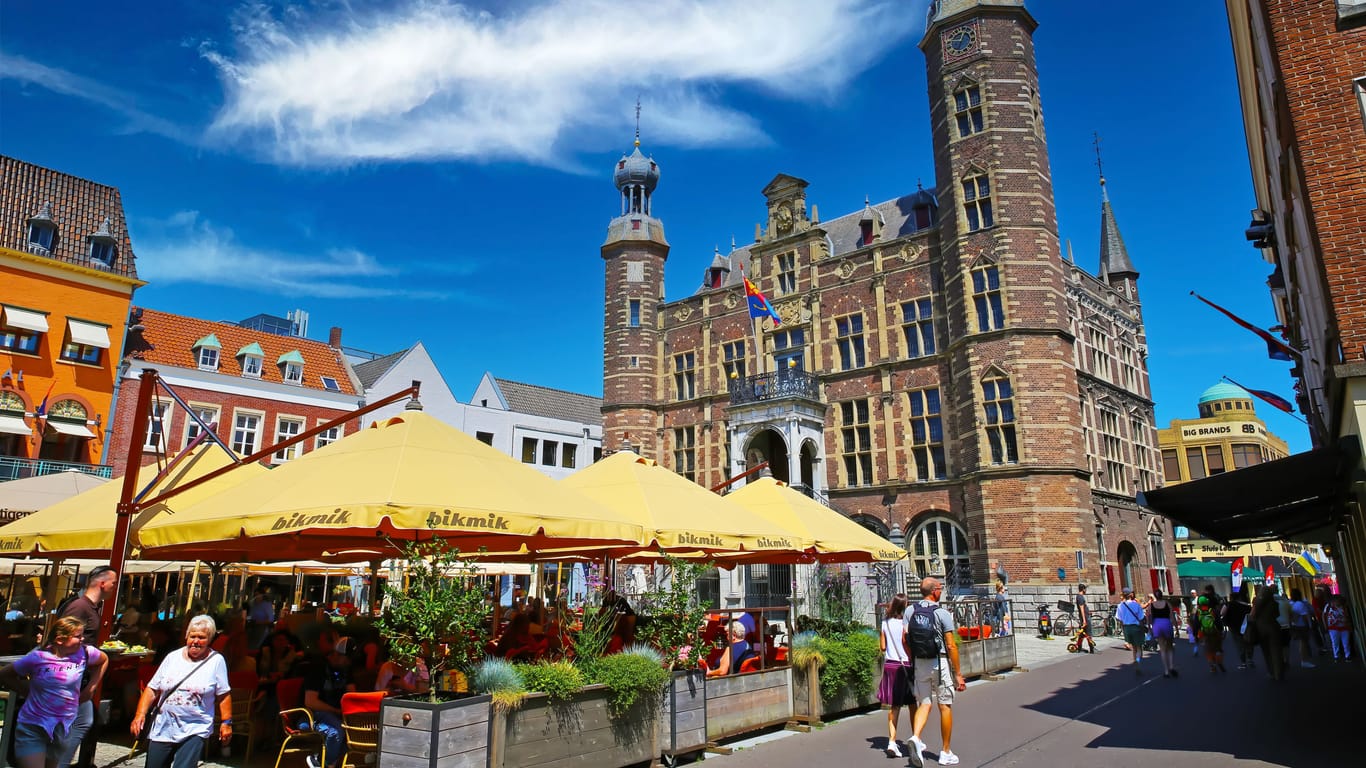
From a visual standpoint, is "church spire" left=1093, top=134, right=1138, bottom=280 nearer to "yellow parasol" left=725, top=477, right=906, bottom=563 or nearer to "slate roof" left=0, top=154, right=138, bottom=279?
"yellow parasol" left=725, top=477, right=906, bottom=563

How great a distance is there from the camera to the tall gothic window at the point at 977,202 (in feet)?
83.8

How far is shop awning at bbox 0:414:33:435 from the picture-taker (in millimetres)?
22516

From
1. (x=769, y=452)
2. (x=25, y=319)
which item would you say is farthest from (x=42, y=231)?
(x=769, y=452)

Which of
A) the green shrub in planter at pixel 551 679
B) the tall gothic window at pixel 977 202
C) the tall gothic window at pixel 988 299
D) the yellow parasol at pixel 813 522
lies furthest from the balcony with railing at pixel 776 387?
the green shrub in planter at pixel 551 679

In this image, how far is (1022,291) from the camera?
2452 cm

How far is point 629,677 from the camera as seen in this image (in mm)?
7480

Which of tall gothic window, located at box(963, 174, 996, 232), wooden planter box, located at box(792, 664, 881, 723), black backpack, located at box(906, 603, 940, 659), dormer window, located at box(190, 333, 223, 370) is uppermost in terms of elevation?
tall gothic window, located at box(963, 174, 996, 232)

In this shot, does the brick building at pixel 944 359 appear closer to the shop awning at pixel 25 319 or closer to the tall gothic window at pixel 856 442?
the tall gothic window at pixel 856 442

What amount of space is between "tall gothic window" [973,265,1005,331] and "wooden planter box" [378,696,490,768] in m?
22.2

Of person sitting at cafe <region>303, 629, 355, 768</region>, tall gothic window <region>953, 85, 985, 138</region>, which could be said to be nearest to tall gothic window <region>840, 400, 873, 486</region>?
tall gothic window <region>953, 85, 985, 138</region>

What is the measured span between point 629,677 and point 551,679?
3.00ft

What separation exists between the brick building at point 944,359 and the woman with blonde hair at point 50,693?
74.0 ft

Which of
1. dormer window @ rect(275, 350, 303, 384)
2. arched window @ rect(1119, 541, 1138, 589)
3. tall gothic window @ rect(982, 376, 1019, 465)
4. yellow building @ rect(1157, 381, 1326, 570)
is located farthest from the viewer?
yellow building @ rect(1157, 381, 1326, 570)

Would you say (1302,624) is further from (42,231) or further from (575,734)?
(42,231)
